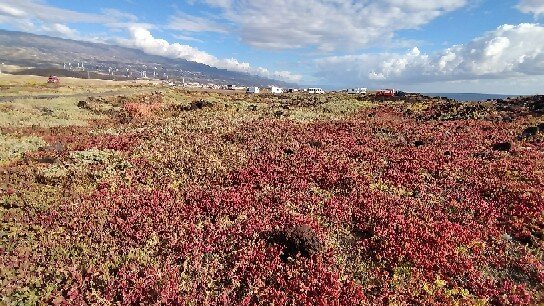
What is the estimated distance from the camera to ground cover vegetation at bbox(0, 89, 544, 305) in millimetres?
12172

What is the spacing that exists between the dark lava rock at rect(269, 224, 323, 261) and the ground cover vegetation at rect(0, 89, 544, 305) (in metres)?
0.05

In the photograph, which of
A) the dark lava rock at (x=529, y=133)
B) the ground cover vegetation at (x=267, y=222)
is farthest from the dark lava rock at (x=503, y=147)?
the dark lava rock at (x=529, y=133)

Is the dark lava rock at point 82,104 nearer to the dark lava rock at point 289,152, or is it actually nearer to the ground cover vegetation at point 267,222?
the ground cover vegetation at point 267,222

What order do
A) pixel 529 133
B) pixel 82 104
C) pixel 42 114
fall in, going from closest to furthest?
pixel 529 133, pixel 42 114, pixel 82 104

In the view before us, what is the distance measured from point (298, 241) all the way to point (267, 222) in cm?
236

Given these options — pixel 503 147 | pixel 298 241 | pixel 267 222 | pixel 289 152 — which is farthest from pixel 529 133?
pixel 298 241

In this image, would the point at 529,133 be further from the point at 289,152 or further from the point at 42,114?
the point at 42,114

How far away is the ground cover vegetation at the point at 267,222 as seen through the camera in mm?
12172

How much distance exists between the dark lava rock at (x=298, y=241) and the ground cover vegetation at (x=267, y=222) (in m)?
0.05

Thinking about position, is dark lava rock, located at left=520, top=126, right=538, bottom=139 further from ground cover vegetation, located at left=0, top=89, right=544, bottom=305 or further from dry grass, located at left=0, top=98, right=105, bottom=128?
dry grass, located at left=0, top=98, right=105, bottom=128

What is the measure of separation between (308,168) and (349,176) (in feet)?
8.67

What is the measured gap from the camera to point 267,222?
16219 millimetres

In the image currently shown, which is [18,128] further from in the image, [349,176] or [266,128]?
[349,176]

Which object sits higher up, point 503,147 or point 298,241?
point 503,147
